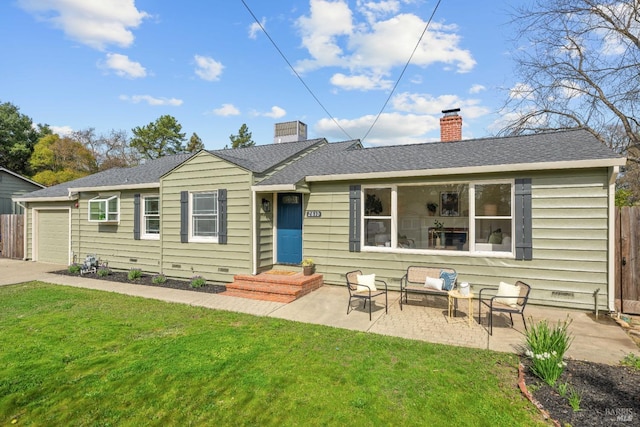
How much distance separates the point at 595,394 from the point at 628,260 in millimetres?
4328

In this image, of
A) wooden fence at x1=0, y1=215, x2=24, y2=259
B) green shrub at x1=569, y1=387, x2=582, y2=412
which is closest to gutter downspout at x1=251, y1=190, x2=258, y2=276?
green shrub at x1=569, y1=387, x2=582, y2=412

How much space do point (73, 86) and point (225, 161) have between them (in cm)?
918

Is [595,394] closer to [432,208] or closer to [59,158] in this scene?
[432,208]

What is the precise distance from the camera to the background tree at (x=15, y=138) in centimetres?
2762

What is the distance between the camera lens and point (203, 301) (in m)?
7.11

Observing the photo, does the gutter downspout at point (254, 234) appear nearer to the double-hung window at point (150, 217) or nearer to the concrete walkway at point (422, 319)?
the concrete walkway at point (422, 319)

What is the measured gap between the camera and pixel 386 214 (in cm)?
801

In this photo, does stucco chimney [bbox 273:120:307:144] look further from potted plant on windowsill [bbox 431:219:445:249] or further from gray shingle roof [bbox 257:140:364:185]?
potted plant on windowsill [bbox 431:219:445:249]

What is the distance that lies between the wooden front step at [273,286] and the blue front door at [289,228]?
2.65ft

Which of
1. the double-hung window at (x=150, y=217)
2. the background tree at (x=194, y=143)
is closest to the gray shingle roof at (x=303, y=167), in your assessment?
the double-hung window at (x=150, y=217)

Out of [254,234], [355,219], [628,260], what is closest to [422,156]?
[355,219]

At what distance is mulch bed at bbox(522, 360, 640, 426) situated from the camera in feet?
9.29

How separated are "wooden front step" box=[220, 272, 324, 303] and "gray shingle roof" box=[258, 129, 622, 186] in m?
2.42

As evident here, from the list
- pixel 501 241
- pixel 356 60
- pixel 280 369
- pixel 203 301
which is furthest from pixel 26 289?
pixel 356 60
